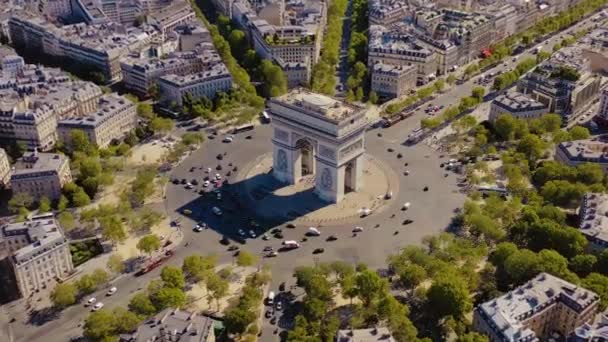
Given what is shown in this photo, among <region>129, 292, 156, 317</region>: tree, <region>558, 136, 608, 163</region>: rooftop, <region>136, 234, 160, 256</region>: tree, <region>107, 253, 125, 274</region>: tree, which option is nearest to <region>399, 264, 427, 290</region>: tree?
<region>129, 292, 156, 317</region>: tree

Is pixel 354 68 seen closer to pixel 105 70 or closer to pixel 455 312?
pixel 105 70

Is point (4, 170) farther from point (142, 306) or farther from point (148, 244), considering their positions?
point (142, 306)

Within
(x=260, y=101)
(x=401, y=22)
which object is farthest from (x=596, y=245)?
(x=401, y=22)

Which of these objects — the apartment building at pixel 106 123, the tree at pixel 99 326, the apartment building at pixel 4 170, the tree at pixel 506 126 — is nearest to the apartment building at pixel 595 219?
the tree at pixel 506 126

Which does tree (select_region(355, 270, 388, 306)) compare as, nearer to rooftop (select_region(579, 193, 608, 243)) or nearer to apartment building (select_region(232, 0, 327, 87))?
rooftop (select_region(579, 193, 608, 243))

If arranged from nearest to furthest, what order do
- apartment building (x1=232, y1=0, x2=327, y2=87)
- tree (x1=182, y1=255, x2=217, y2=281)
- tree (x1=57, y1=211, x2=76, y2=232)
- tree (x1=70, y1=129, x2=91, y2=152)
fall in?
tree (x1=182, y1=255, x2=217, y2=281) < tree (x1=57, y1=211, x2=76, y2=232) < tree (x1=70, y1=129, x2=91, y2=152) < apartment building (x1=232, y1=0, x2=327, y2=87)
